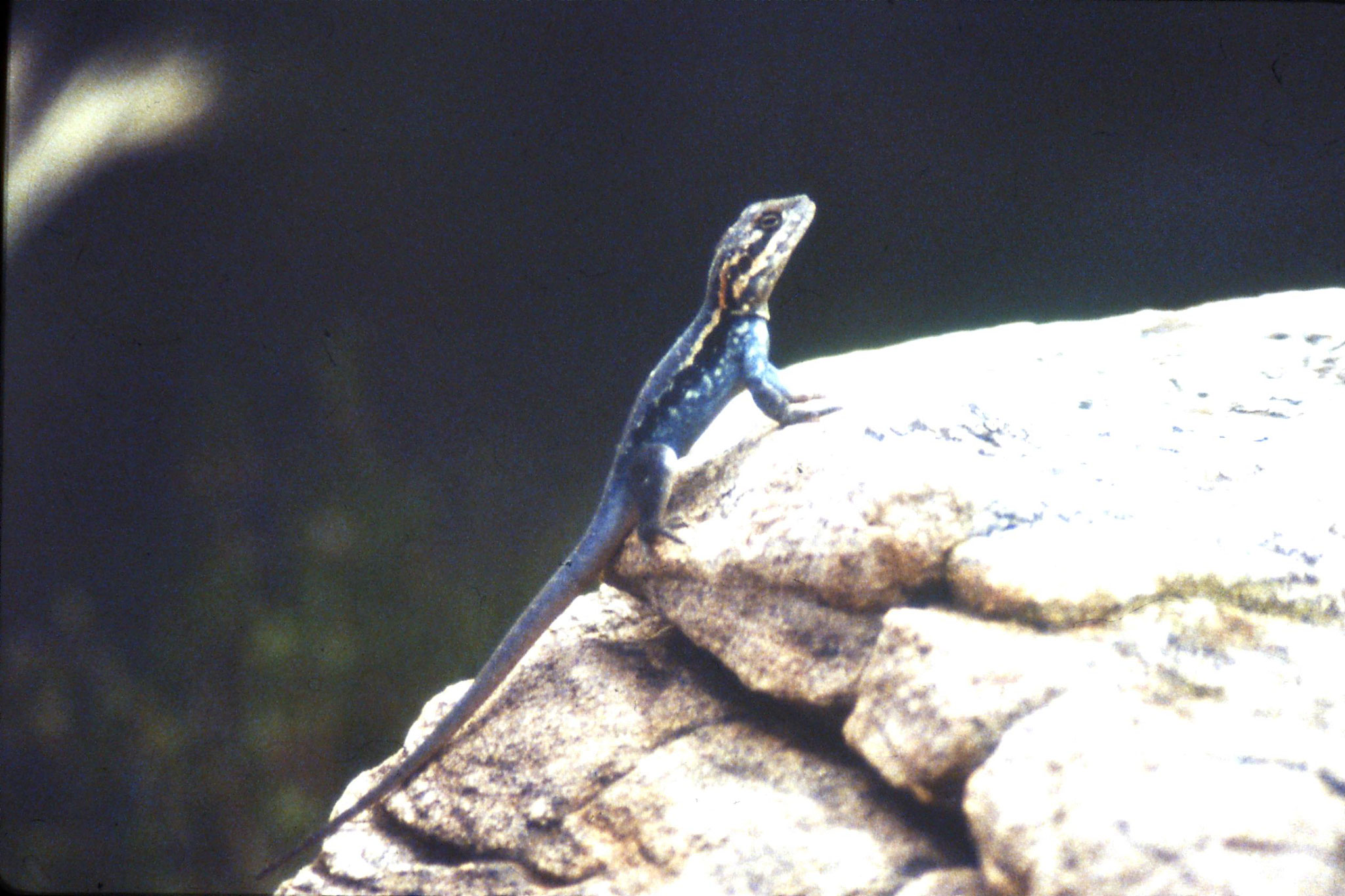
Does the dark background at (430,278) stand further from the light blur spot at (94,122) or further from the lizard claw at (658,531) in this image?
the lizard claw at (658,531)

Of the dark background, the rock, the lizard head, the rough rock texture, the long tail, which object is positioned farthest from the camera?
the dark background

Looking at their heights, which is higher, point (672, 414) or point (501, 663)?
point (672, 414)

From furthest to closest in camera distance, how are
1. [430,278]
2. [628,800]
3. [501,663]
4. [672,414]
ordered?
1. [430,278]
2. [672,414]
3. [501,663]
4. [628,800]

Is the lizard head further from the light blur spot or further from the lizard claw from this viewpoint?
the light blur spot

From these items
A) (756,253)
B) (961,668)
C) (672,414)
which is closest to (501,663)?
(672,414)

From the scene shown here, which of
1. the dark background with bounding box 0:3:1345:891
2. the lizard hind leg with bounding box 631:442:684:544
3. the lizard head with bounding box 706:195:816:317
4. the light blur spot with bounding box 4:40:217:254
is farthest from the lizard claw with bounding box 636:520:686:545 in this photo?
the light blur spot with bounding box 4:40:217:254

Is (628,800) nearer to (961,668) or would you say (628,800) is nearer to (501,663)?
(501,663)

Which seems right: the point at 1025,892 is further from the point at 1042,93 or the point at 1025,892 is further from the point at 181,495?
the point at 181,495
